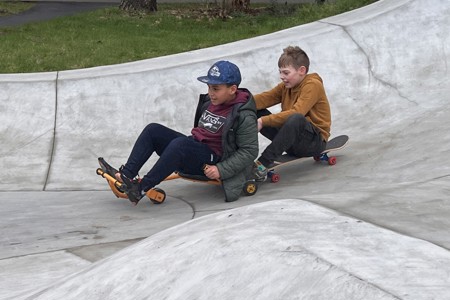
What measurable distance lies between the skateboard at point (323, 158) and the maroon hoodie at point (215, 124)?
23.6 inches

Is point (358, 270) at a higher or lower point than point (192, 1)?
lower

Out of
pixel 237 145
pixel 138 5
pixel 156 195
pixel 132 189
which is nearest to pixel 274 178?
pixel 237 145

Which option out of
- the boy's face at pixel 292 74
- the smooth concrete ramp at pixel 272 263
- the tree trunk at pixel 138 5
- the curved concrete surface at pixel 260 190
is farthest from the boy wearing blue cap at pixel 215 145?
the tree trunk at pixel 138 5

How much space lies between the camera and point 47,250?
5516mm

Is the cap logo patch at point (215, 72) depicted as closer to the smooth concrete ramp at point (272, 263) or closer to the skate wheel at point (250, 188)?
the skate wheel at point (250, 188)

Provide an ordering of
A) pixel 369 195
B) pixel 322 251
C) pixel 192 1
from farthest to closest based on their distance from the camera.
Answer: pixel 192 1 < pixel 369 195 < pixel 322 251

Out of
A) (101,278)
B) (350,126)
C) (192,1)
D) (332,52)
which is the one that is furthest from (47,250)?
(192,1)

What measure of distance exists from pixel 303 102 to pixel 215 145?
85 cm

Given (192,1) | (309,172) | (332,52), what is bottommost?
(309,172)

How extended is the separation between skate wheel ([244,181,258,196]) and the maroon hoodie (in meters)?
0.34

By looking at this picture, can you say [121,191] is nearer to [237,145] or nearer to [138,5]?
[237,145]

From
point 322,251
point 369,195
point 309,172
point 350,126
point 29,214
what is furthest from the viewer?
point 350,126

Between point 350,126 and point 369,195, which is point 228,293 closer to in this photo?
point 369,195

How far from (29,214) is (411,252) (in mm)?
3690
